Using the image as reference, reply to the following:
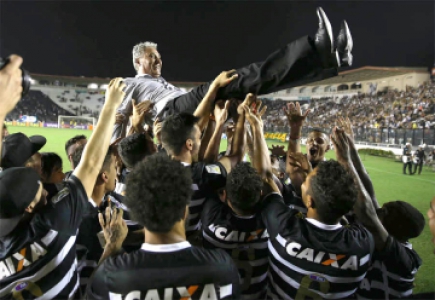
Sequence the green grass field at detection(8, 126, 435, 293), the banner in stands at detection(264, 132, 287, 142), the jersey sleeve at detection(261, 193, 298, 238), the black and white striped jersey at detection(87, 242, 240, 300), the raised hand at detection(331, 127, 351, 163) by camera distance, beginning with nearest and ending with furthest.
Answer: the black and white striped jersey at detection(87, 242, 240, 300), the jersey sleeve at detection(261, 193, 298, 238), the raised hand at detection(331, 127, 351, 163), the green grass field at detection(8, 126, 435, 293), the banner in stands at detection(264, 132, 287, 142)

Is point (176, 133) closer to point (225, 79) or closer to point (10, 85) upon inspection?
point (225, 79)

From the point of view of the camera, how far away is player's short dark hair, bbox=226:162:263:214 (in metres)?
2.04

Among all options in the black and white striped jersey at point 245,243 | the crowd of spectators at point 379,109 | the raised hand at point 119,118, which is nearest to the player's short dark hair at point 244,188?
the black and white striped jersey at point 245,243

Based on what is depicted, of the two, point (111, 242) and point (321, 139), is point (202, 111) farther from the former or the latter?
point (321, 139)

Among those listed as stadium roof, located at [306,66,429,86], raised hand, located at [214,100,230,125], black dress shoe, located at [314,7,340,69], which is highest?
stadium roof, located at [306,66,429,86]

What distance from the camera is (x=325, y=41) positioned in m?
2.21

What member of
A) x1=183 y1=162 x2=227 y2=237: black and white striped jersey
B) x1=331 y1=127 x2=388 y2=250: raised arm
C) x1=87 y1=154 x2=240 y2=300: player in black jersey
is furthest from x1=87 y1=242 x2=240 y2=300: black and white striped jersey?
x1=331 y1=127 x2=388 y2=250: raised arm

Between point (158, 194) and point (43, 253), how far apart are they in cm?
71

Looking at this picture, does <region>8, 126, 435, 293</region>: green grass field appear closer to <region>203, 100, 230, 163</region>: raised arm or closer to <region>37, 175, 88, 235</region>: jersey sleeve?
<region>203, 100, 230, 163</region>: raised arm

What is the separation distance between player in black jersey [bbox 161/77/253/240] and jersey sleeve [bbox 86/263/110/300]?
1026mm

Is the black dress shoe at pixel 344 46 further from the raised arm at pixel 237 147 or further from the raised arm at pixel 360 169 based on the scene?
the raised arm at pixel 237 147

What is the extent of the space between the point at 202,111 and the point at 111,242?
1.39 metres

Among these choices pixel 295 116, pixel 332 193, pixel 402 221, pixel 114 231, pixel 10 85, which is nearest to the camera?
pixel 10 85

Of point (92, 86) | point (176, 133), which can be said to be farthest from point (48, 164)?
point (92, 86)
